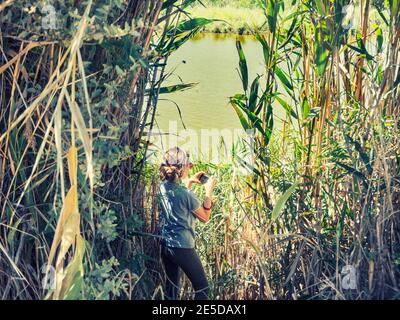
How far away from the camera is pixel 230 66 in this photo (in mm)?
9867

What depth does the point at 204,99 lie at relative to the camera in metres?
7.97

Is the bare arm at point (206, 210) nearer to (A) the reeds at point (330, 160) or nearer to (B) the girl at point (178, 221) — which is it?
(B) the girl at point (178, 221)

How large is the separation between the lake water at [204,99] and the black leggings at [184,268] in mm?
1293

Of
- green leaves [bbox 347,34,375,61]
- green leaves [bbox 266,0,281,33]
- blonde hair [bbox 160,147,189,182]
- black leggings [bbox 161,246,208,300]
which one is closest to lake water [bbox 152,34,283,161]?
blonde hair [bbox 160,147,189,182]

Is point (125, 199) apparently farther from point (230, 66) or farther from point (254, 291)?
point (230, 66)

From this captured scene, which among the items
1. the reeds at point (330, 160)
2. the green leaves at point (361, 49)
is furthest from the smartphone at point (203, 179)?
the green leaves at point (361, 49)

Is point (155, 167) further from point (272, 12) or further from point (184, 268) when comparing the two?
point (272, 12)

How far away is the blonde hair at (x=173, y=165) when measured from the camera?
352 centimetres

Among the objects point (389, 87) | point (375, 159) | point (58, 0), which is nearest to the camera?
point (58, 0)

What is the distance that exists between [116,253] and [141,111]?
1.98ft

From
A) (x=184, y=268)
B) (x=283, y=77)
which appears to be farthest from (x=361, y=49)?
(x=184, y=268)

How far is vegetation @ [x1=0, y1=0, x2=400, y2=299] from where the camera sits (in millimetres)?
2533
